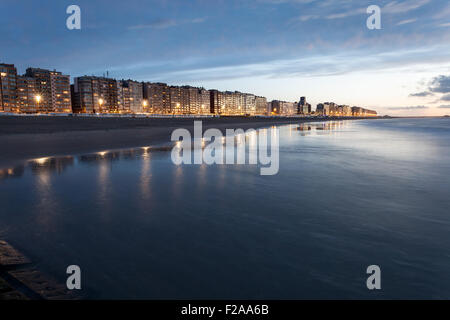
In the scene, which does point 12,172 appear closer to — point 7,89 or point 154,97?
point 7,89

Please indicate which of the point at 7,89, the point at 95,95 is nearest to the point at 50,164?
the point at 7,89

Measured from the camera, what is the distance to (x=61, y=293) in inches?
125

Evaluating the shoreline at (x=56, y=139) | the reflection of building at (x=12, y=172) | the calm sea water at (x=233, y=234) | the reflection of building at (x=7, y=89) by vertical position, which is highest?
the reflection of building at (x=7, y=89)

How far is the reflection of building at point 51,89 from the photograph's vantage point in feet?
468

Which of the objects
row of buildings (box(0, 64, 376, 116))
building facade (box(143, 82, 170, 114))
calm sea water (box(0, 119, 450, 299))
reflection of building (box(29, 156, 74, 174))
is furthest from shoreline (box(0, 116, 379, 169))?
building facade (box(143, 82, 170, 114))

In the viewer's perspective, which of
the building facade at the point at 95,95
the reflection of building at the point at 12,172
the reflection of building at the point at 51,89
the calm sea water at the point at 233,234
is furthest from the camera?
the building facade at the point at 95,95

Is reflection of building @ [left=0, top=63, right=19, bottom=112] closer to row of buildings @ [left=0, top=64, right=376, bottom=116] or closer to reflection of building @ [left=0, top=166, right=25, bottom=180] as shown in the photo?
row of buildings @ [left=0, top=64, right=376, bottom=116]

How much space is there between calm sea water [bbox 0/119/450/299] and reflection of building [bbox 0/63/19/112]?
154587 millimetres

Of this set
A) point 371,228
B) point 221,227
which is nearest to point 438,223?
point 371,228

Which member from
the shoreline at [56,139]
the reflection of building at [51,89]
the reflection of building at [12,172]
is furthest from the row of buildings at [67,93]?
the reflection of building at [12,172]

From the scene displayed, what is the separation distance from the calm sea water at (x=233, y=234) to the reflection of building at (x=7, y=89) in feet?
507

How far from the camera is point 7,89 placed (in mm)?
129375

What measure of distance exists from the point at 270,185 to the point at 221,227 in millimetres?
3653

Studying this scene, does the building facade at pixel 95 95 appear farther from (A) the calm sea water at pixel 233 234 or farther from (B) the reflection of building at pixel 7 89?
(A) the calm sea water at pixel 233 234
